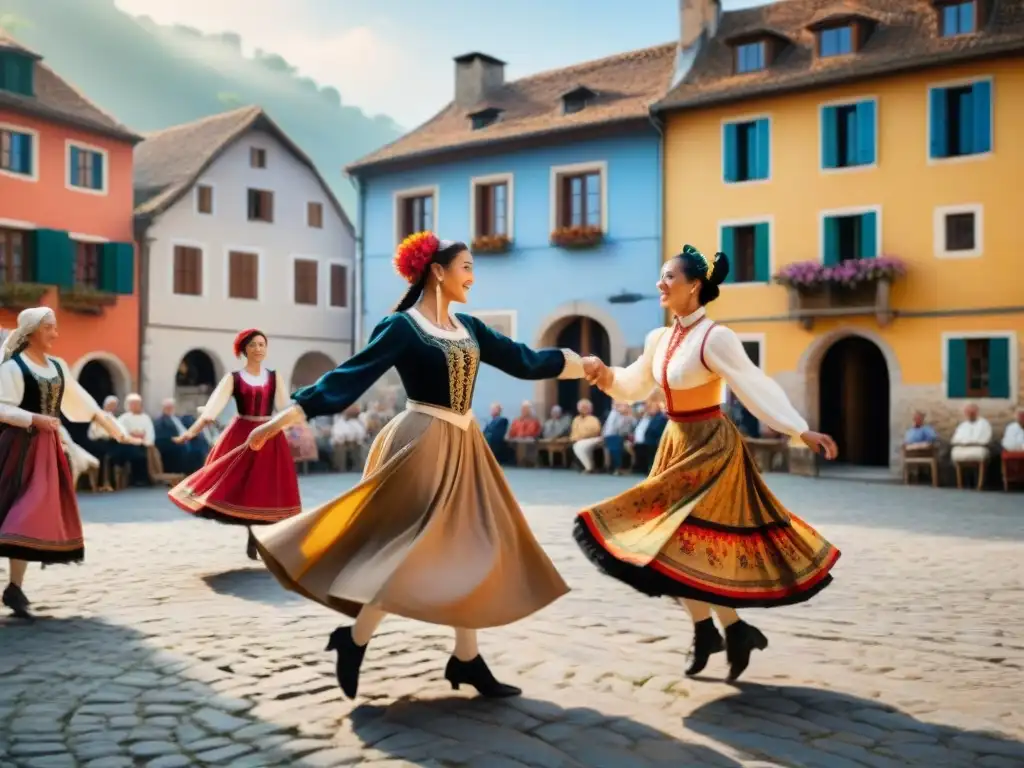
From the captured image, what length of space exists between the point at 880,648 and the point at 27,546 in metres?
A: 4.83

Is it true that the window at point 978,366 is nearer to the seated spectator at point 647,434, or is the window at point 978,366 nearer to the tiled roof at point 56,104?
the seated spectator at point 647,434

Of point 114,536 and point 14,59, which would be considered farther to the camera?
point 14,59

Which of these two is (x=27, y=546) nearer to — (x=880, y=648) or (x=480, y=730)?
(x=480, y=730)

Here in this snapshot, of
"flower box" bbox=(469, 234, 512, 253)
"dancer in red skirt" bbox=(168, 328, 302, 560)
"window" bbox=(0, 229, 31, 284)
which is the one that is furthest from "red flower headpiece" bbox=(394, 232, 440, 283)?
"window" bbox=(0, 229, 31, 284)

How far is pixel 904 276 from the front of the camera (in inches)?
855

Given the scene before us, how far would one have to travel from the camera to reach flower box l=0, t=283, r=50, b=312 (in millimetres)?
25094

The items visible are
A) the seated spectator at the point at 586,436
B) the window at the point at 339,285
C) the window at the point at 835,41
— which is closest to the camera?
the seated spectator at the point at 586,436

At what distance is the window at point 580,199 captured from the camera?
25938 millimetres

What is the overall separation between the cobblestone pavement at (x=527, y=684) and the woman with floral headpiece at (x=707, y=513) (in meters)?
0.43

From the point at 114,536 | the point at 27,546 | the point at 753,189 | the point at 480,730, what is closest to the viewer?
the point at 480,730

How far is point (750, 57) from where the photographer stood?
24.2 meters

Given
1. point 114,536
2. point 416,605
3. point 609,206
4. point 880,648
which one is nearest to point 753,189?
point 609,206

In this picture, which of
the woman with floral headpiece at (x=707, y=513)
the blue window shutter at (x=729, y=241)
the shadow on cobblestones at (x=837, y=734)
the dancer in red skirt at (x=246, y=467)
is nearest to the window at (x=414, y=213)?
the blue window shutter at (x=729, y=241)

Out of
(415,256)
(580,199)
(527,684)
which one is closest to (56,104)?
(580,199)
